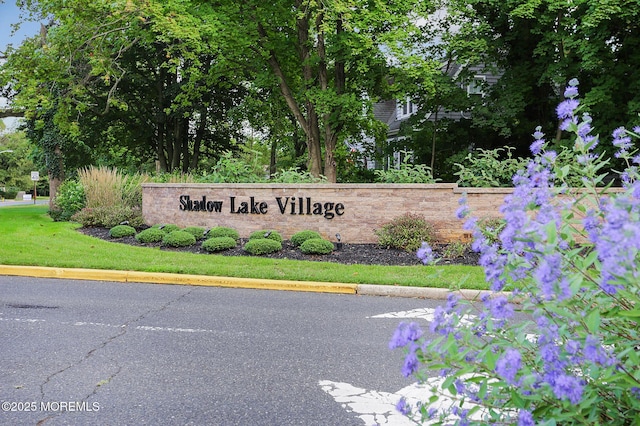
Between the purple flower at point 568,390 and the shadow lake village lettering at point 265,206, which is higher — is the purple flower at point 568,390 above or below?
below

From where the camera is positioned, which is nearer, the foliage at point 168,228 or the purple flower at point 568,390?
the purple flower at point 568,390

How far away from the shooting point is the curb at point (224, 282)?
324 inches

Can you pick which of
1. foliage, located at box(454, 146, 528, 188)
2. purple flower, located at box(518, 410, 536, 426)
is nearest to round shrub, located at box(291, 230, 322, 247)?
foliage, located at box(454, 146, 528, 188)

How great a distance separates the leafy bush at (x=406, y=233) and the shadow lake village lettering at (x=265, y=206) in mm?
1385

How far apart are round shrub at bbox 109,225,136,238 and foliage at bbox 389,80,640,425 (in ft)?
41.3

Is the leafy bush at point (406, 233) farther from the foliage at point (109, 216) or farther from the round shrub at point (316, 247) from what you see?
the foliage at point (109, 216)

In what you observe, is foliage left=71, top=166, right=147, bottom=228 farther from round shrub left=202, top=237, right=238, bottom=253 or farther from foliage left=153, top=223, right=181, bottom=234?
round shrub left=202, top=237, right=238, bottom=253

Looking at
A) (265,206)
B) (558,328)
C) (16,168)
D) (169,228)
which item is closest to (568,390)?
(558,328)

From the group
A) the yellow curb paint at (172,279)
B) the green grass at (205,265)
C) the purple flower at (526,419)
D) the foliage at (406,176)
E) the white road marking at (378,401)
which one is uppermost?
the foliage at (406,176)

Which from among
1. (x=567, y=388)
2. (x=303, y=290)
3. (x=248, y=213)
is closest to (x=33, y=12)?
(x=248, y=213)

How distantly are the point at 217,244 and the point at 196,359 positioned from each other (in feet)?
23.2

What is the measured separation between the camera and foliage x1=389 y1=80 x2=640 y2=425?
1.70 metres

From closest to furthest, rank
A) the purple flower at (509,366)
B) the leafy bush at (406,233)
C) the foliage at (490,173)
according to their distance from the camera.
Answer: the purple flower at (509,366) → the leafy bush at (406,233) → the foliage at (490,173)

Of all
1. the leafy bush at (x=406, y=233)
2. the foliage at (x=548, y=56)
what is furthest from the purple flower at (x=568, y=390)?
the foliage at (x=548, y=56)
